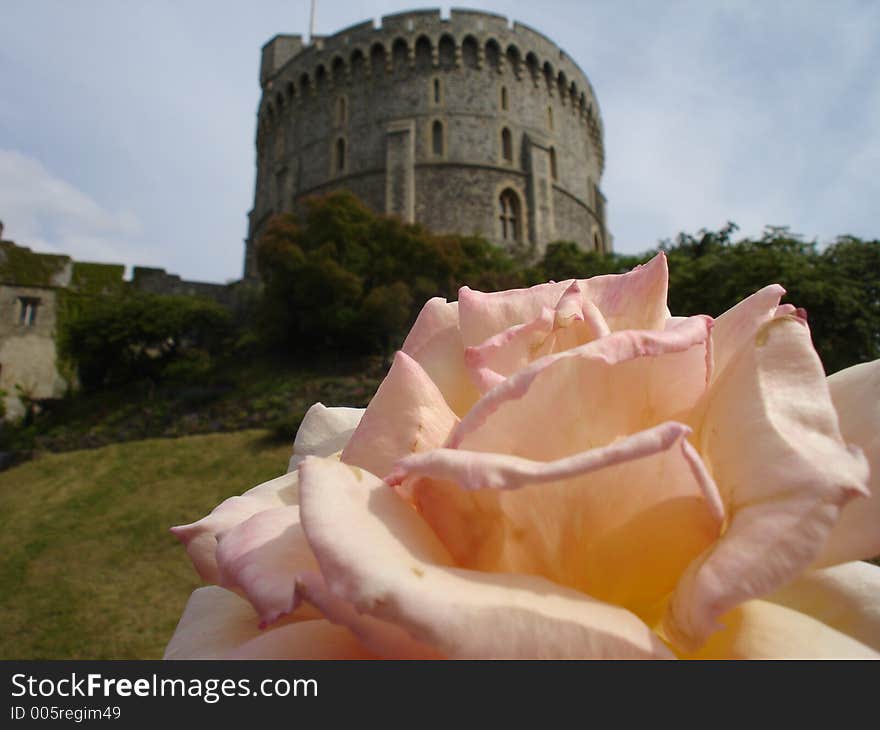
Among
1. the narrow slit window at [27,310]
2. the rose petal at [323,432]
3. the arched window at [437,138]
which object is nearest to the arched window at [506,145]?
the arched window at [437,138]

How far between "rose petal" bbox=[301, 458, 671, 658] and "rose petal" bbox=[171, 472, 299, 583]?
183 mm

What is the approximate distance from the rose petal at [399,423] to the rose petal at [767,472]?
0.24 meters

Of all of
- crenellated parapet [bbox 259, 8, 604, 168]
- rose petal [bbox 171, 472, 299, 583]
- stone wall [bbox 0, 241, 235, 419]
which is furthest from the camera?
crenellated parapet [bbox 259, 8, 604, 168]

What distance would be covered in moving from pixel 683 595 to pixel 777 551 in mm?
74

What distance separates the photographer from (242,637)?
0.53m

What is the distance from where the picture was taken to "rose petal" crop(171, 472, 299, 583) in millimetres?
595

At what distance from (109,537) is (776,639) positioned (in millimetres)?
12683

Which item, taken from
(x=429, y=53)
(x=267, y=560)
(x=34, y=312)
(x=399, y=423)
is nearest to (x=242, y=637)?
(x=267, y=560)

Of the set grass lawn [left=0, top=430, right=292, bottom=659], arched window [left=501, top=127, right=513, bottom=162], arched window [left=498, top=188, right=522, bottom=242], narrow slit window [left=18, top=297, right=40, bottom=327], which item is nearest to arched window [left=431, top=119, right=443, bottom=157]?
arched window [left=501, top=127, right=513, bottom=162]

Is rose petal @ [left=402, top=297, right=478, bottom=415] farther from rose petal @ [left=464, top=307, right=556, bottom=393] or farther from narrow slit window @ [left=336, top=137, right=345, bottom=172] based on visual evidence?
narrow slit window @ [left=336, top=137, right=345, bottom=172]

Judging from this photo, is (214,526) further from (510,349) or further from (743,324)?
(743,324)

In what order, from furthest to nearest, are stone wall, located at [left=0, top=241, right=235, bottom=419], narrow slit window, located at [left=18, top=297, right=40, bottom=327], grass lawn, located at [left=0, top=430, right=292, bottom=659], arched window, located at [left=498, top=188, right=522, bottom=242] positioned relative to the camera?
1. arched window, located at [left=498, top=188, right=522, bottom=242]
2. narrow slit window, located at [left=18, top=297, right=40, bottom=327]
3. stone wall, located at [left=0, top=241, right=235, bottom=419]
4. grass lawn, located at [left=0, top=430, right=292, bottom=659]

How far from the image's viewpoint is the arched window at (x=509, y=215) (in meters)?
31.1

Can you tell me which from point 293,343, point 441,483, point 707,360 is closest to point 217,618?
point 441,483
